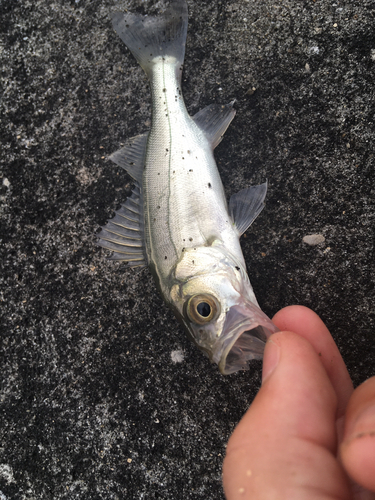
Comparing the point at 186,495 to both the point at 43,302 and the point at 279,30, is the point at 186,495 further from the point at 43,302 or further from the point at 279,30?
the point at 279,30

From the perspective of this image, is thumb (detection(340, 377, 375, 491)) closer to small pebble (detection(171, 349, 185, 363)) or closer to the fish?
the fish

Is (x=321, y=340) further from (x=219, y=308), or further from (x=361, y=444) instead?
(x=361, y=444)

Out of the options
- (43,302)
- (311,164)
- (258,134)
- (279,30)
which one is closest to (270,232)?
(311,164)

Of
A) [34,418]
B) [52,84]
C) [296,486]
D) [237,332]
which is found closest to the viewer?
[296,486]

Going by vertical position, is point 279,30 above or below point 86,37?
Result: below

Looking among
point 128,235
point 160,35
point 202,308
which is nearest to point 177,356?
point 202,308
